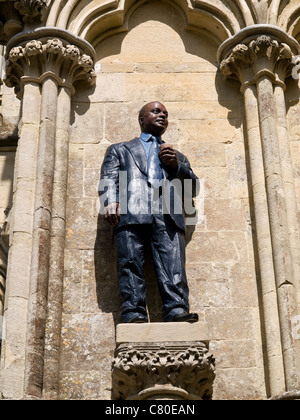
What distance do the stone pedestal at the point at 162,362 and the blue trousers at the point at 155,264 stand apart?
0.74 ft

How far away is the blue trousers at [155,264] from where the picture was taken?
738 centimetres

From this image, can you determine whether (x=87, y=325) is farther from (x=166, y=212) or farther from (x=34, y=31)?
(x=34, y=31)

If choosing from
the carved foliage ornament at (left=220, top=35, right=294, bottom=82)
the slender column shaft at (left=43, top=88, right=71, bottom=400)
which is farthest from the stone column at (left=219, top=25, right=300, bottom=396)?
the slender column shaft at (left=43, top=88, right=71, bottom=400)

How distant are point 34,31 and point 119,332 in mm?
3081

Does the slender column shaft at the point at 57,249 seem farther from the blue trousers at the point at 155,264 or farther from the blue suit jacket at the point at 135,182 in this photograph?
the blue trousers at the point at 155,264

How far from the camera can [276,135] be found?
827 cm

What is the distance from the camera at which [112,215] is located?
762 cm

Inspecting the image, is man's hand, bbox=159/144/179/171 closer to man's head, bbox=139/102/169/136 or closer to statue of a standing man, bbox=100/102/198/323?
statue of a standing man, bbox=100/102/198/323

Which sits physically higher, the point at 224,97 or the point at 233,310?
the point at 224,97

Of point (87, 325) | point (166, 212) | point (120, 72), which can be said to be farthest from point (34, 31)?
point (87, 325)

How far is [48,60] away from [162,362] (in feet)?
10.2

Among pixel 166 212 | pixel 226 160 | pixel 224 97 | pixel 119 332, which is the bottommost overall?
pixel 119 332
